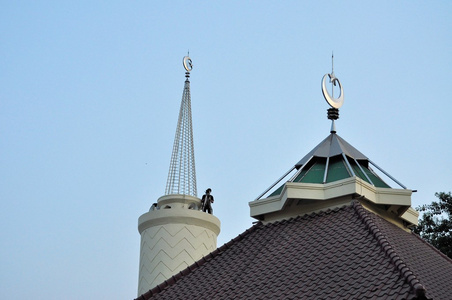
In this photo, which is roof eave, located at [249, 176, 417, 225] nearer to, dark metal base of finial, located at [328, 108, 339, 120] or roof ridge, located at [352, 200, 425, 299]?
roof ridge, located at [352, 200, 425, 299]

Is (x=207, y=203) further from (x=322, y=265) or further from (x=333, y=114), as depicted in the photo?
(x=322, y=265)

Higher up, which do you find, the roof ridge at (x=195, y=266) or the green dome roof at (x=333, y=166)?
the green dome roof at (x=333, y=166)

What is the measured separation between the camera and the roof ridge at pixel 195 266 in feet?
57.6

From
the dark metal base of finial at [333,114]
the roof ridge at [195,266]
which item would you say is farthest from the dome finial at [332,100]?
the roof ridge at [195,266]

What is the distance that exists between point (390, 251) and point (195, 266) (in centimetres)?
554

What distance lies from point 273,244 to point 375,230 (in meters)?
2.74

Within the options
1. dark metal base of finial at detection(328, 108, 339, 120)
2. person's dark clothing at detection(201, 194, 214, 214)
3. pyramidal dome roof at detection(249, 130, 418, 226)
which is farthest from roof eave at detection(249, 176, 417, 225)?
person's dark clothing at detection(201, 194, 214, 214)

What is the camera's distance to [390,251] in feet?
48.5

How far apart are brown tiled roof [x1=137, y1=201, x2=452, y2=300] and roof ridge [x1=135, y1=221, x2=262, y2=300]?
0.08 feet

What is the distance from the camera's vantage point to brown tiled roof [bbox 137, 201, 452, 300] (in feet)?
46.3

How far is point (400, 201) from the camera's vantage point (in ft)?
60.7

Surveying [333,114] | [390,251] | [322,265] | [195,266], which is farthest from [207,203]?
[390,251]

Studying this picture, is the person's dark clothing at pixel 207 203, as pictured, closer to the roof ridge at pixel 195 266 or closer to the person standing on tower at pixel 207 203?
the person standing on tower at pixel 207 203

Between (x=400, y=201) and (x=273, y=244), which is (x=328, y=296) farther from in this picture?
(x=400, y=201)
